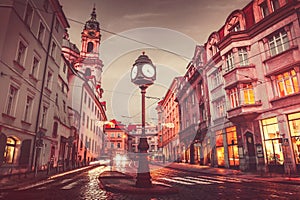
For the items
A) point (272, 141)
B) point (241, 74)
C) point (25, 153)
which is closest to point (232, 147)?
point (272, 141)

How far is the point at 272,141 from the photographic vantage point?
16.1 metres

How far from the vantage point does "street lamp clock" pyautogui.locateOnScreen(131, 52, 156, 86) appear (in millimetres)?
7301

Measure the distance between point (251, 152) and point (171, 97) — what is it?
29.7 meters

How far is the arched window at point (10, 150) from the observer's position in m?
13.2

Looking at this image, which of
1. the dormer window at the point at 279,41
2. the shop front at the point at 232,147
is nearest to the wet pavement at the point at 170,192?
the shop front at the point at 232,147

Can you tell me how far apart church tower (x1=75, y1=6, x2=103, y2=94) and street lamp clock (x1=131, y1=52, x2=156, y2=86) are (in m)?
42.0

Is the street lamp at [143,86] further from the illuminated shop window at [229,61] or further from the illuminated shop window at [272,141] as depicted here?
the illuminated shop window at [229,61]

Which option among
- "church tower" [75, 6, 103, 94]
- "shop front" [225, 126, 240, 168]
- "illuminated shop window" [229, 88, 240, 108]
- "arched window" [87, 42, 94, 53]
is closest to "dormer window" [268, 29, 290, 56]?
"illuminated shop window" [229, 88, 240, 108]

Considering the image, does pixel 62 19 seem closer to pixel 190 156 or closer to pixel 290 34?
pixel 290 34

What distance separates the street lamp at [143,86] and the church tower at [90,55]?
138ft

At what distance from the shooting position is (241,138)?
18.3 metres

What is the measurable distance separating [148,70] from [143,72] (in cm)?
24

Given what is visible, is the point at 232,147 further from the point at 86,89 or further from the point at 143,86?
the point at 86,89

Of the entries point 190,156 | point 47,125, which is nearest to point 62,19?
point 47,125
